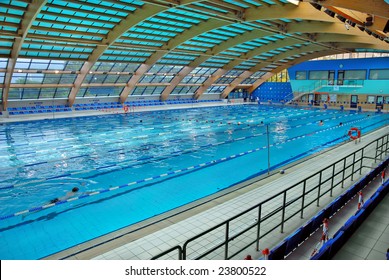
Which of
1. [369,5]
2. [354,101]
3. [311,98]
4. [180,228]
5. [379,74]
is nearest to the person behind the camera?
[180,228]

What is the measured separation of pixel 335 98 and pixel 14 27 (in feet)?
123

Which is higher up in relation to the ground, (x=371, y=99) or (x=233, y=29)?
(x=233, y=29)

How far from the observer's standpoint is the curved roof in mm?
16984

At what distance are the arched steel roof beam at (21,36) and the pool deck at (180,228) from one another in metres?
14.2

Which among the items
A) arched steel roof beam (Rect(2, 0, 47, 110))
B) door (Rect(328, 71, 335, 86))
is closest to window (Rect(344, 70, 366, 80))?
door (Rect(328, 71, 335, 86))

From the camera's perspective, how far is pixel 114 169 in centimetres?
1152

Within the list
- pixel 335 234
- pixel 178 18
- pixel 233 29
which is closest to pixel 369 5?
pixel 335 234

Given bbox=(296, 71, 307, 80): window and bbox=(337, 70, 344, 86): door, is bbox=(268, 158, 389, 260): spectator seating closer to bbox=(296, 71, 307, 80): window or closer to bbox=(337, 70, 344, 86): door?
bbox=(337, 70, 344, 86): door

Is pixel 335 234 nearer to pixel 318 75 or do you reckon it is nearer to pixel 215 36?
pixel 215 36

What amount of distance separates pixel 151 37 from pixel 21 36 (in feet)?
33.6

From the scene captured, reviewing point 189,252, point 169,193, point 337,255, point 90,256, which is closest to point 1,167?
point 169,193

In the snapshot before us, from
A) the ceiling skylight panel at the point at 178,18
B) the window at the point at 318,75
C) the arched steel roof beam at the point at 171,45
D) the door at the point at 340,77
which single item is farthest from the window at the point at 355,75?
the ceiling skylight panel at the point at 178,18

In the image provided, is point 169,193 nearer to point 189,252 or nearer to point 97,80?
point 189,252

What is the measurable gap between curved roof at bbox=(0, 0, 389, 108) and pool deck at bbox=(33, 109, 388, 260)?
7321 millimetres
